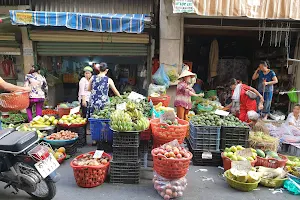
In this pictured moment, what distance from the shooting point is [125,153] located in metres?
4.04

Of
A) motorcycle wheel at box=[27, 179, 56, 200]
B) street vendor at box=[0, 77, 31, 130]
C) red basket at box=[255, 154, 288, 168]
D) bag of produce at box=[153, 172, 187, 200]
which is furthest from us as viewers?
red basket at box=[255, 154, 288, 168]

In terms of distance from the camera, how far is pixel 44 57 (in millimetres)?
8648

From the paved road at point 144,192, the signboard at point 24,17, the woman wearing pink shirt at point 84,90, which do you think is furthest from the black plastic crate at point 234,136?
the signboard at point 24,17

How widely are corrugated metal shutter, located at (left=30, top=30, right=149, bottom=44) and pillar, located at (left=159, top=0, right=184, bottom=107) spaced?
2.75ft

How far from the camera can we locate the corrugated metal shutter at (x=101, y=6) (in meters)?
8.25

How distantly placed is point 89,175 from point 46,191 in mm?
660

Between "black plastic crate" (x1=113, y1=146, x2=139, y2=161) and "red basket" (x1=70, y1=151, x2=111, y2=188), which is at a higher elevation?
"black plastic crate" (x1=113, y1=146, x2=139, y2=161)

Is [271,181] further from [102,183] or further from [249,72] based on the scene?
[249,72]

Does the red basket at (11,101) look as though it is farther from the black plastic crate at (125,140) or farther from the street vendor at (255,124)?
the street vendor at (255,124)

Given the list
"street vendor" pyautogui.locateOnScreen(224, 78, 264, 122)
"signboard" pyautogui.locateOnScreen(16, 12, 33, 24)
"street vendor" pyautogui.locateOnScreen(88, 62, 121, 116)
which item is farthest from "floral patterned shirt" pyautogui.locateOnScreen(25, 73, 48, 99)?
"street vendor" pyautogui.locateOnScreen(224, 78, 264, 122)

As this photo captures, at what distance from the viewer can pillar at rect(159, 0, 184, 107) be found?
7.23m

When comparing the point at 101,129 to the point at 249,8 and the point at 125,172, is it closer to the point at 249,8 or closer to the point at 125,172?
the point at 125,172

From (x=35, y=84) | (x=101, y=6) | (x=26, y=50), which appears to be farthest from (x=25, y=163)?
(x=101, y=6)

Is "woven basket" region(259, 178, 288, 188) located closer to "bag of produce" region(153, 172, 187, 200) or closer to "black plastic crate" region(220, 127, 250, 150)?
"black plastic crate" region(220, 127, 250, 150)
